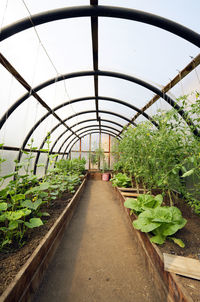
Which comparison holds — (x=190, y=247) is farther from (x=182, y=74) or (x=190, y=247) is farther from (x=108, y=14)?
(x=108, y=14)

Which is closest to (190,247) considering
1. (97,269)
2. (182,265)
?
(182,265)

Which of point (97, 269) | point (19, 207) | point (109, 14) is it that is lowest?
point (97, 269)

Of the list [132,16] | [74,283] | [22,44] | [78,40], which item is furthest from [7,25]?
[74,283]

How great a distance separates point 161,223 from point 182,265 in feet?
1.46

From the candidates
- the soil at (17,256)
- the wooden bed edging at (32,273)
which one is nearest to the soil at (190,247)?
the wooden bed edging at (32,273)

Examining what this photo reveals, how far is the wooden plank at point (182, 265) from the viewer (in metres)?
1.11

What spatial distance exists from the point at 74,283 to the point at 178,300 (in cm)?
96

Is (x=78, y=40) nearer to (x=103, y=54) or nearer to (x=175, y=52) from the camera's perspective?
(x=103, y=54)

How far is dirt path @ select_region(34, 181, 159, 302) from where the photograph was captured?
4.06 ft

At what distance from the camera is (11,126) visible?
3.77 m

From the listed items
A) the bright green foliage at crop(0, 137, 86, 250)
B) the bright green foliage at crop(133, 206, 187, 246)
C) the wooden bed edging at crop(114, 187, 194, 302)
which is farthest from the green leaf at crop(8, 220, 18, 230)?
the wooden bed edging at crop(114, 187, 194, 302)

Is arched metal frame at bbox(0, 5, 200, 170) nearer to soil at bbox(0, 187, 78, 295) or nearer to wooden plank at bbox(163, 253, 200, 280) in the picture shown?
wooden plank at bbox(163, 253, 200, 280)

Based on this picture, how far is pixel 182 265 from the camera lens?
1.18 m

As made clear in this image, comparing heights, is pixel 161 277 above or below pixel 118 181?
below
